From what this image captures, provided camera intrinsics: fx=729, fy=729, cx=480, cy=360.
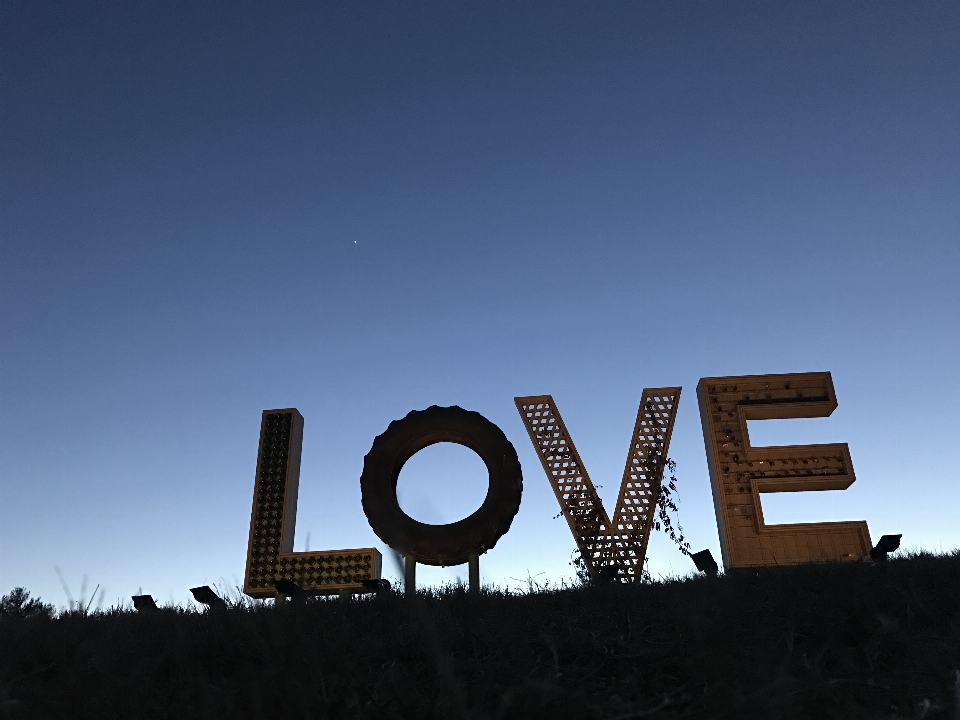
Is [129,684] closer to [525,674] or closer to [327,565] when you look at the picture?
[525,674]

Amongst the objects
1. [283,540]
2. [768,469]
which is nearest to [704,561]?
[768,469]

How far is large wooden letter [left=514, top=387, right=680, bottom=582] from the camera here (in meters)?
14.2

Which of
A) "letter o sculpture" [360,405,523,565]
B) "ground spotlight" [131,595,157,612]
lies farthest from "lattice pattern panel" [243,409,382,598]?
"ground spotlight" [131,595,157,612]

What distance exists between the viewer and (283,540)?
15164mm

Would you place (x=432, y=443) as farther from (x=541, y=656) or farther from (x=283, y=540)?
(x=541, y=656)

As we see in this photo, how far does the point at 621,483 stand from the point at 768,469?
9.54ft

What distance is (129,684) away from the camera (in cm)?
604

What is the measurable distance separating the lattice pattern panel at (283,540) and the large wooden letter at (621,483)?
4.10 metres

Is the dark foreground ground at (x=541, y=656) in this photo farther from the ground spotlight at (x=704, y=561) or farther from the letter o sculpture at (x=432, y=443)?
the letter o sculpture at (x=432, y=443)

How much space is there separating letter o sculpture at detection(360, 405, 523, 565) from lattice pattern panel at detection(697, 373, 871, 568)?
14.2ft

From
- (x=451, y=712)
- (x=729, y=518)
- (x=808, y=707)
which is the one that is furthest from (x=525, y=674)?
(x=729, y=518)

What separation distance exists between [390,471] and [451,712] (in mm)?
9030

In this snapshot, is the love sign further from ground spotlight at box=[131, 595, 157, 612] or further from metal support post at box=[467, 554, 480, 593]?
ground spotlight at box=[131, 595, 157, 612]

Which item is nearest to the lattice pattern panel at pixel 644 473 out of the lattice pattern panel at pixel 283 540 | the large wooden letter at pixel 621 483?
the large wooden letter at pixel 621 483
